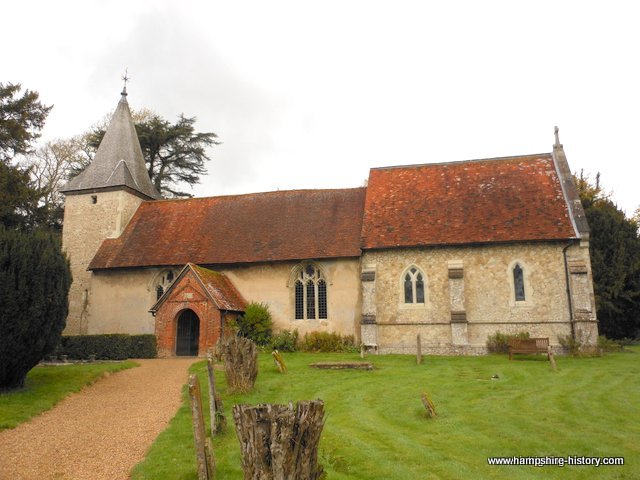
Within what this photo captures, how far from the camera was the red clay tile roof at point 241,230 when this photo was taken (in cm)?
2478

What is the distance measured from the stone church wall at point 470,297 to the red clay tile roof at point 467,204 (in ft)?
2.22

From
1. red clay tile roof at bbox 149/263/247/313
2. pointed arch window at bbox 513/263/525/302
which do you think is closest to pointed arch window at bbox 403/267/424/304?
pointed arch window at bbox 513/263/525/302

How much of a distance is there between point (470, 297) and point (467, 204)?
5.01m

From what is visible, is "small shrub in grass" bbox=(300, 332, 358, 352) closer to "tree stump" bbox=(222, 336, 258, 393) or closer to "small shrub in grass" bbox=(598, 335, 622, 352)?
"tree stump" bbox=(222, 336, 258, 393)

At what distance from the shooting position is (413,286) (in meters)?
22.6

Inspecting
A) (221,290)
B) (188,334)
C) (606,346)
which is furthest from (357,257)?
(606,346)

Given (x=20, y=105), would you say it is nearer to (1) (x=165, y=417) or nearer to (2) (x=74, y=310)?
(2) (x=74, y=310)

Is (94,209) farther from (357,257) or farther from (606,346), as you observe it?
(606,346)

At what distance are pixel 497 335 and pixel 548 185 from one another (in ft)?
26.9

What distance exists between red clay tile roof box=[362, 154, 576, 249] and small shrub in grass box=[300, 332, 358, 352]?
181 inches

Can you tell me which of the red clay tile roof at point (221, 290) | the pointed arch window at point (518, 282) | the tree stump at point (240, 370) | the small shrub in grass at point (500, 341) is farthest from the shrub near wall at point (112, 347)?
the pointed arch window at point (518, 282)

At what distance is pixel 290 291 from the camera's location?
24375 mm

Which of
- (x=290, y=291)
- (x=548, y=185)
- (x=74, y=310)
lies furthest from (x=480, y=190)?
(x=74, y=310)

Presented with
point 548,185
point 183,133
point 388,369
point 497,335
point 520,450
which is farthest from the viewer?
point 183,133
